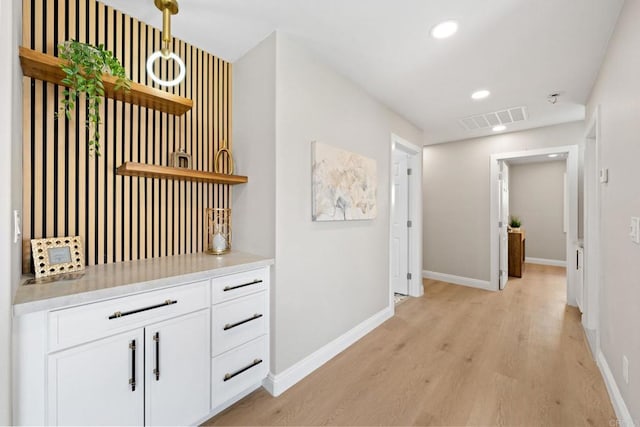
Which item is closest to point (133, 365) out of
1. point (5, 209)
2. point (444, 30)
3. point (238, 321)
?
point (238, 321)

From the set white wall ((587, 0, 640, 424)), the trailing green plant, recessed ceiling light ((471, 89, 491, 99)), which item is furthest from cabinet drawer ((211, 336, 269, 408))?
recessed ceiling light ((471, 89, 491, 99))

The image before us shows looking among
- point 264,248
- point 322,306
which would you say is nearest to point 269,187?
point 264,248

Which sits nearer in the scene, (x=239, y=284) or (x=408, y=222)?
(x=239, y=284)

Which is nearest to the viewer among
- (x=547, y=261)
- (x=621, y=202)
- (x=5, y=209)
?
(x=5, y=209)

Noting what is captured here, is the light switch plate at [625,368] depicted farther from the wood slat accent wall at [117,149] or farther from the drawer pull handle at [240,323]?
the wood slat accent wall at [117,149]

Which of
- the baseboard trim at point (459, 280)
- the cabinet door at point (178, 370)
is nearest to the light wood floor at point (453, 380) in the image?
the cabinet door at point (178, 370)

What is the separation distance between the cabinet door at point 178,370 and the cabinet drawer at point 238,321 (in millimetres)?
61

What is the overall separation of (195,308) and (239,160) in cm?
119

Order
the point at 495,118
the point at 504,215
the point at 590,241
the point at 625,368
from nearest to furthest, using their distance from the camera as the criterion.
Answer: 1. the point at 625,368
2. the point at 590,241
3. the point at 495,118
4. the point at 504,215

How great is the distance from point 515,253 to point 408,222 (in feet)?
8.57

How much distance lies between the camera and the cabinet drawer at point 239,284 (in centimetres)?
158

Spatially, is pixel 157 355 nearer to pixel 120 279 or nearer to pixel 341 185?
pixel 120 279

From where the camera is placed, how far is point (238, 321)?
168 centimetres

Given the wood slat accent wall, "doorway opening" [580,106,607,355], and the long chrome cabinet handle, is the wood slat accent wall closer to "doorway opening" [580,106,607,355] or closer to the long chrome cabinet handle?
the long chrome cabinet handle
